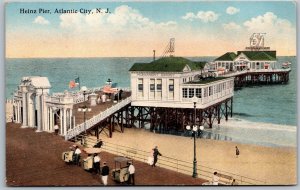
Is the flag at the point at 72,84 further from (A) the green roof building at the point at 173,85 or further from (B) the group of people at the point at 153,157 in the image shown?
(B) the group of people at the point at 153,157

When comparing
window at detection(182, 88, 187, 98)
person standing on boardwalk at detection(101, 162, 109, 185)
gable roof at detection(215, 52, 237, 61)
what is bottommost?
person standing on boardwalk at detection(101, 162, 109, 185)

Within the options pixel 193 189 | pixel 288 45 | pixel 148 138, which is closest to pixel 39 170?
pixel 148 138

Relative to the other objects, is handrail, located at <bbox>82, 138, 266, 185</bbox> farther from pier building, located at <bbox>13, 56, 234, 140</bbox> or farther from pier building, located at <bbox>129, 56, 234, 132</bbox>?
pier building, located at <bbox>129, 56, 234, 132</bbox>

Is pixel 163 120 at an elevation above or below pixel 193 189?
above

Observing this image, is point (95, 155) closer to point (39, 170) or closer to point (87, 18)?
point (39, 170)

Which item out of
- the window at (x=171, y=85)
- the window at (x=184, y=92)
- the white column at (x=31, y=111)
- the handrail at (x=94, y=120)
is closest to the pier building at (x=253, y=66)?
the window at (x=184, y=92)

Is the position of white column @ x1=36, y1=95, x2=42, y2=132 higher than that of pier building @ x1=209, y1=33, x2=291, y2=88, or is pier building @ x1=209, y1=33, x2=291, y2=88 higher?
pier building @ x1=209, y1=33, x2=291, y2=88

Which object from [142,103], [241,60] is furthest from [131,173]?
[241,60]

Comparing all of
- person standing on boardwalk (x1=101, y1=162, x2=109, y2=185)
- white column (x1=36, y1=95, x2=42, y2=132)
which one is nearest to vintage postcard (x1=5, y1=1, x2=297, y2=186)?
person standing on boardwalk (x1=101, y1=162, x2=109, y2=185)
